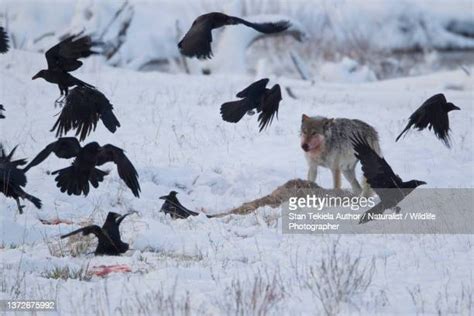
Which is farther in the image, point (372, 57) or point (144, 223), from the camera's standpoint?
point (372, 57)

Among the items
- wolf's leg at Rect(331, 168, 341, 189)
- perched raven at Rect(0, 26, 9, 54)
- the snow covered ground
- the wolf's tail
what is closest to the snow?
the snow covered ground

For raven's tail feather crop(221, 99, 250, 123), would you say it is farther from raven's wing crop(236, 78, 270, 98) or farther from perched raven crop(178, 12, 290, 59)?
perched raven crop(178, 12, 290, 59)

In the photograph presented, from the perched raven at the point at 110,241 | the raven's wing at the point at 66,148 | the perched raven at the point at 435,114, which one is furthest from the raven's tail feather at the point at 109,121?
the perched raven at the point at 435,114

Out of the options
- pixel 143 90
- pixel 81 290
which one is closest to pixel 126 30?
pixel 143 90

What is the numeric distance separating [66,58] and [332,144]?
426 cm

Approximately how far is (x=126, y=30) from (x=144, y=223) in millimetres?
18829

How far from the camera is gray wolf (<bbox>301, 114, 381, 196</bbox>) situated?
10.9 metres

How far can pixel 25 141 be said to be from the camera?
12656 millimetres

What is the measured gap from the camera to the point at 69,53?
7531 millimetres

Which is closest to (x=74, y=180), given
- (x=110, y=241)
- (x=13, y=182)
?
(x=13, y=182)

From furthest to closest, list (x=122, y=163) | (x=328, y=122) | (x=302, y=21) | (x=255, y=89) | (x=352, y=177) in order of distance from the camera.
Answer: (x=302, y=21), (x=352, y=177), (x=328, y=122), (x=255, y=89), (x=122, y=163)

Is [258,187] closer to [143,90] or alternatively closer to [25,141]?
[25,141]

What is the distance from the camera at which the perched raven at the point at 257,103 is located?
791cm

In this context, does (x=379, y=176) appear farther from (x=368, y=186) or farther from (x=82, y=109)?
(x=82, y=109)
